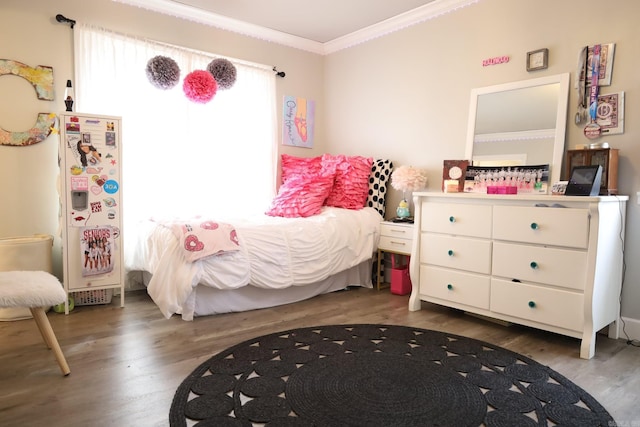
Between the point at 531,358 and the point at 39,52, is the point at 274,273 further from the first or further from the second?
the point at 39,52

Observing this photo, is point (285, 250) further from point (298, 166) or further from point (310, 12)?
point (310, 12)

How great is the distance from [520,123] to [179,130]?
2865mm

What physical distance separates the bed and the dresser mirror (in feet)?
3.28

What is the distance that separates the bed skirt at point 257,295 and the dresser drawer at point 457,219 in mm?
1006

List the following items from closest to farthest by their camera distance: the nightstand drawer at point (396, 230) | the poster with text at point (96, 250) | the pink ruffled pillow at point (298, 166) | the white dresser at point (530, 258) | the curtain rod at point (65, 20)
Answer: the white dresser at point (530, 258) < the poster with text at point (96, 250) < the curtain rod at point (65, 20) < the nightstand drawer at point (396, 230) < the pink ruffled pillow at point (298, 166)

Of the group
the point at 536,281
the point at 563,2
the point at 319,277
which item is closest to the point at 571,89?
the point at 563,2

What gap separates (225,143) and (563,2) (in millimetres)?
2991

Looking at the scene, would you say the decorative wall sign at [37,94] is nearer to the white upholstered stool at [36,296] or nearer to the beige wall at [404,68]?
the beige wall at [404,68]

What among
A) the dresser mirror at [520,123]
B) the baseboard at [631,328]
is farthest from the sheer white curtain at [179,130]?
the baseboard at [631,328]

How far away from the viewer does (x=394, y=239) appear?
3.73 m

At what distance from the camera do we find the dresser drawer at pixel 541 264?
2.40 m

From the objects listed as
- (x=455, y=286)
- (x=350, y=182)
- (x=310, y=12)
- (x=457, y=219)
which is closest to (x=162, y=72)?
(x=310, y=12)

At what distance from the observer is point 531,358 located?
2.34 metres

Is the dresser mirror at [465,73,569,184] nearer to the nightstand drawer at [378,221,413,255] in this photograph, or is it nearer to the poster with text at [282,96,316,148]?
the nightstand drawer at [378,221,413,255]
